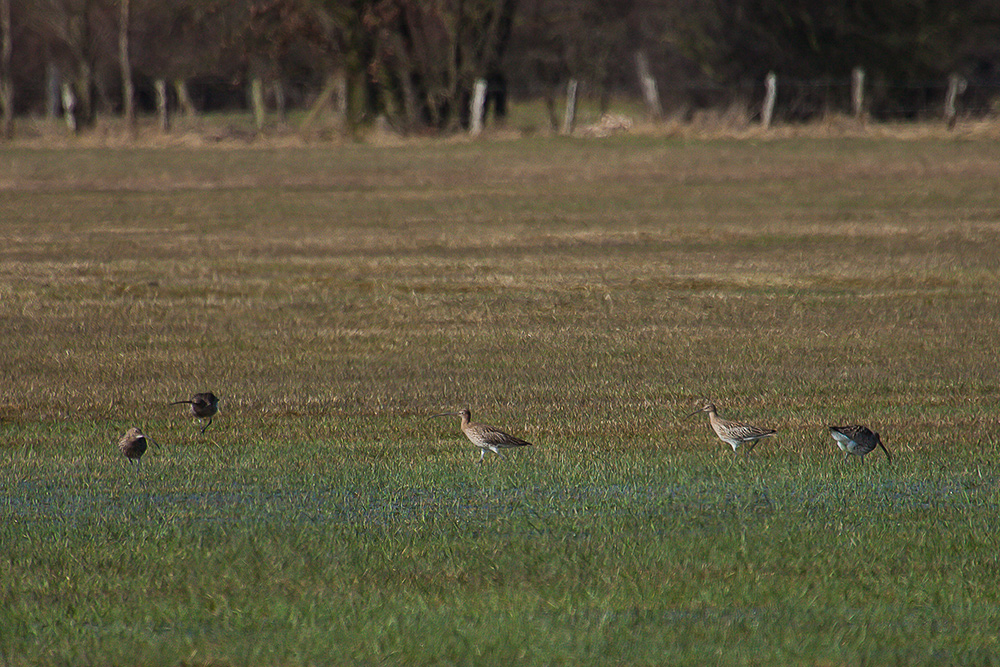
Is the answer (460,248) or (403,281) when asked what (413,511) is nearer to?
(403,281)

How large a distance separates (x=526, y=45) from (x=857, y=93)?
55.9 feet

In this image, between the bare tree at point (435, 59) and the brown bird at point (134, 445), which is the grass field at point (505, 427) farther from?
the bare tree at point (435, 59)

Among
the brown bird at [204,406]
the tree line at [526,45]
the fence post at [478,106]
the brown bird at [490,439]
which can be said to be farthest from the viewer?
the tree line at [526,45]

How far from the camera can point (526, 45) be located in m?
57.0

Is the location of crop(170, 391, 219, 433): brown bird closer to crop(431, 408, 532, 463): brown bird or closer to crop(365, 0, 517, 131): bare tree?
crop(431, 408, 532, 463): brown bird

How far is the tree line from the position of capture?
1713 inches

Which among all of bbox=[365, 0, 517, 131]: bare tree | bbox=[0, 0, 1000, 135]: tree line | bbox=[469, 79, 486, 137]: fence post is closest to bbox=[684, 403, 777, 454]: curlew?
bbox=[469, 79, 486, 137]: fence post

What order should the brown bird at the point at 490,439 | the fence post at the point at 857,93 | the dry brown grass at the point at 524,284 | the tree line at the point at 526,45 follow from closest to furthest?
the brown bird at the point at 490,439 < the dry brown grass at the point at 524,284 < the fence post at the point at 857,93 < the tree line at the point at 526,45

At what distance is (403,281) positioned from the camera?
62.8ft

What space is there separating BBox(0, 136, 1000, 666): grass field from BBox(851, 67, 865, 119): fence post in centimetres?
1515

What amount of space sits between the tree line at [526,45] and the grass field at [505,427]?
56.2 ft

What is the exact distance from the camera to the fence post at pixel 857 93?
41.8 m

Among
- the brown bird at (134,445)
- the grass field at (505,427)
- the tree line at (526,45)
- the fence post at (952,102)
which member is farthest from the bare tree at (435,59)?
the brown bird at (134,445)

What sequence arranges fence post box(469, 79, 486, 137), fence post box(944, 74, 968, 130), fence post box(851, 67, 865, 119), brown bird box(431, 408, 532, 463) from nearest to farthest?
1. brown bird box(431, 408, 532, 463)
2. fence post box(944, 74, 968, 130)
3. fence post box(469, 79, 486, 137)
4. fence post box(851, 67, 865, 119)
